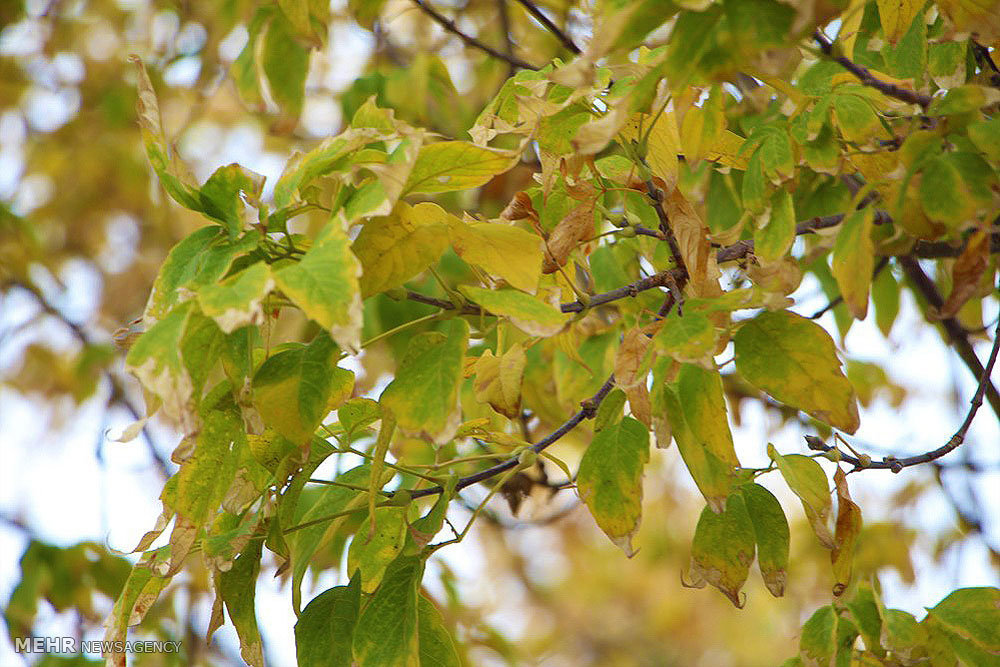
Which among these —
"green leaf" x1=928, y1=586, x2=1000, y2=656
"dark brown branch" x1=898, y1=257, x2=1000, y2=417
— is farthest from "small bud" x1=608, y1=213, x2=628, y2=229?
"dark brown branch" x1=898, y1=257, x2=1000, y2=417

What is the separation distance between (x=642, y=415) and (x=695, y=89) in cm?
22

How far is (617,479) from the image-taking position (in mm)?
594

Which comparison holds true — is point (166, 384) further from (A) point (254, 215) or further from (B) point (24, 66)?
(B) point (24, 66)

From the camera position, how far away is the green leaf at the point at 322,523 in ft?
2.06

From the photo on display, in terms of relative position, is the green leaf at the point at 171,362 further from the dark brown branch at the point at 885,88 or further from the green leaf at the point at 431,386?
the dark brown branch at the point at 885,88

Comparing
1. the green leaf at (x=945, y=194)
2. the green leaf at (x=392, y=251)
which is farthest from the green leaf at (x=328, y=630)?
the green leaf at (x=945, y=194)

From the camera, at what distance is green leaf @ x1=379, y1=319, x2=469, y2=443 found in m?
0.50

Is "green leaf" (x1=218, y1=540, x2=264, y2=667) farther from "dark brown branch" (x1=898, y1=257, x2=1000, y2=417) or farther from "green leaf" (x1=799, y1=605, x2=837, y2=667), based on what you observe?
"dark brown branch" (x1=898, y1=257, x2=1000, y2=417)

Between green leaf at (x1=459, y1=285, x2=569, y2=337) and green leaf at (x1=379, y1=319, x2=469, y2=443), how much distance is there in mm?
24

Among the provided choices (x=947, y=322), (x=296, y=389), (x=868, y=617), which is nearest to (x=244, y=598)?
(x=296, y=389)

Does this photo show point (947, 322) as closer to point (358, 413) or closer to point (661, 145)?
point (661, 145)

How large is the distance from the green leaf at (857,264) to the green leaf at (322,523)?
0.35 m

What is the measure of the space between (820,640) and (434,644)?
0.99 feet

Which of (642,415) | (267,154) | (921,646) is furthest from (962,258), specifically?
(267,154)
